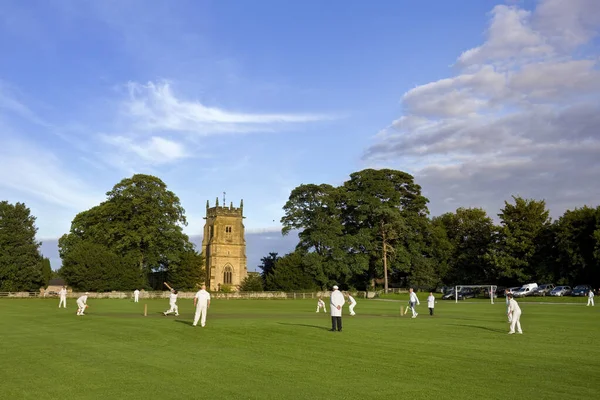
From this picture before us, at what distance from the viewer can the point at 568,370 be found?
12789 mm

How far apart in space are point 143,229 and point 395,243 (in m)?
→ 35.0

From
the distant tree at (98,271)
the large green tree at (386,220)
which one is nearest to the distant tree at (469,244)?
the large green tree at (386,220)

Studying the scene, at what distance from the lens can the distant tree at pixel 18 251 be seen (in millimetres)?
76688

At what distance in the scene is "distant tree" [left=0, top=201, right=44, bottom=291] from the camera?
252 ft

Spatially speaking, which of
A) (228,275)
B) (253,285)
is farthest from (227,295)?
(228,275)

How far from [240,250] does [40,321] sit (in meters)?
93.2

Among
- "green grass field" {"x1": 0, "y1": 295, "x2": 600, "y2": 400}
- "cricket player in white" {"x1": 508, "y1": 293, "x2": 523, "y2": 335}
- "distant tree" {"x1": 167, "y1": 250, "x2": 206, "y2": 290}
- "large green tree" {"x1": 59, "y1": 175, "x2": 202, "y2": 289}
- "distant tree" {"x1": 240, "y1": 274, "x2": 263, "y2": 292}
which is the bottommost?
"green grass field" {"x1": 0, "y1": 295, "x2": 600, "y2": 400}

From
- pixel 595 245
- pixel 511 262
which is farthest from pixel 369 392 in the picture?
pixel 511 262

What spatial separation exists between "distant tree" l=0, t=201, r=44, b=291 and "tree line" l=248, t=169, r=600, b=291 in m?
32.9

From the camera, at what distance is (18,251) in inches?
3073

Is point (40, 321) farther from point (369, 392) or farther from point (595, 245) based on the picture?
point (595, 245)

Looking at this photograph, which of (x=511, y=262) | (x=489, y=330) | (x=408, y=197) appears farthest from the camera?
(x=408, y=197)

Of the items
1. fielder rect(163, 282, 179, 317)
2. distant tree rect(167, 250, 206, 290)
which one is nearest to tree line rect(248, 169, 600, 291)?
distant tree rect(167, 250, 206, 290)

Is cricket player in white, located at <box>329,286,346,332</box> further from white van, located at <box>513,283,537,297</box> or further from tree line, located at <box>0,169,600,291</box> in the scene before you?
tree line, located at <box>0,169,600,291</box>
